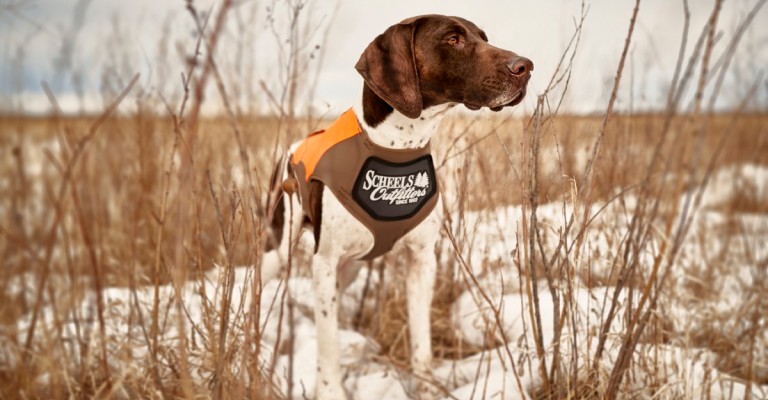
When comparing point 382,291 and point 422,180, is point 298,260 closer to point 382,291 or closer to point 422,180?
point 382,291

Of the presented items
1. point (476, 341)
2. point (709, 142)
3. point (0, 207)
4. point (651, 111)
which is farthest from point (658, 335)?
point (709, 142)

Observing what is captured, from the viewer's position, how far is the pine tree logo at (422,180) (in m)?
1.98

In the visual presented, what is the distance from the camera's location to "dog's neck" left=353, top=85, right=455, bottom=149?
1872 millimetres

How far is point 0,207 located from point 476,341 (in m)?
3.13

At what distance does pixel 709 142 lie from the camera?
9539 millimetres

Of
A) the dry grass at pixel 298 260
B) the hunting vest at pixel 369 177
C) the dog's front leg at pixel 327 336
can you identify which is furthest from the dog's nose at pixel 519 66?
the dog's front leg at pixel 327 336

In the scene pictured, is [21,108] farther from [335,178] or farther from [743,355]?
[743,355]

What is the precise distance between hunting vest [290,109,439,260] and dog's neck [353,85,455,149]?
0.03 meters

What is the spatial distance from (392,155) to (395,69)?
1.03 ft

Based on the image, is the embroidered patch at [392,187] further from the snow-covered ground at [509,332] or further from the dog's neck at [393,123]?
the snow-covered ground at [509,332]

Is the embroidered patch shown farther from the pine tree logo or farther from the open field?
the open field

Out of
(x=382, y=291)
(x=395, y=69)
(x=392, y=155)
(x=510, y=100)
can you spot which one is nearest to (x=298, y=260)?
(x=382, y=291)

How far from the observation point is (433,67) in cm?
181

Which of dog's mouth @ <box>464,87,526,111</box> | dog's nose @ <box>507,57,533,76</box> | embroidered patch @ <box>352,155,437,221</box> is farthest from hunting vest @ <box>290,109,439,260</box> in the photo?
dog's nose @ <box>507,57,533,76</box>
